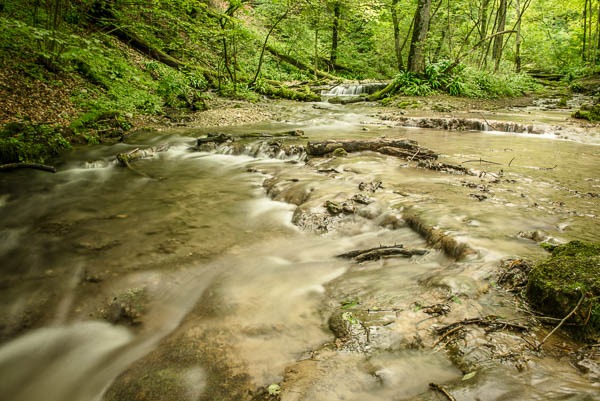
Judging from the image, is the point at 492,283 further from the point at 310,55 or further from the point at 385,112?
the point at 310,55

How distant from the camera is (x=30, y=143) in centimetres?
641

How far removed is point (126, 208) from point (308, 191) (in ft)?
8.91

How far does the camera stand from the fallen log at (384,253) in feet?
10.0

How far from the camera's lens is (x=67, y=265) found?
3283 mm

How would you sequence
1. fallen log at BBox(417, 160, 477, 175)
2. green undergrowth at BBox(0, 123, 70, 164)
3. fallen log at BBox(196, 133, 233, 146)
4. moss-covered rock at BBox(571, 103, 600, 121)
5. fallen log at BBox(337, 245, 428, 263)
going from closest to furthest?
fallen log at BBox(337, 245, 428, 263), fallen log at BBox(417, 160, 477, 175), green undergrowth at BBox(0, 123, 70, 164), fallen log at BBox(196, 133, 233, 146), moss-covered rock at BBox(571, 103, 600, 121)

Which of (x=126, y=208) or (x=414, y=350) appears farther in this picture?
(x=126, y=208)

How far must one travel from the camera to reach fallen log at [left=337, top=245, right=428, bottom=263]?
3049 millimetres

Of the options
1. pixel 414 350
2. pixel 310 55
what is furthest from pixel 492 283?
pixel 310 55

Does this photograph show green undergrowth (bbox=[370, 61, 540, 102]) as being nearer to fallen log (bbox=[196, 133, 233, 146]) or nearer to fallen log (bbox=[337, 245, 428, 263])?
fallen log (bbox=[196, 133, 233, 146])

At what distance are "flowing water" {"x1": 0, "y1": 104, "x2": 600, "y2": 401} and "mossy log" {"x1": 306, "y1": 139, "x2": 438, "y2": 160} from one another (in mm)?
791

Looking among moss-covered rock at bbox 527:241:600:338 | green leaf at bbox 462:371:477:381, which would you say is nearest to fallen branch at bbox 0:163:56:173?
green leaf at bbox 462:371:477:381

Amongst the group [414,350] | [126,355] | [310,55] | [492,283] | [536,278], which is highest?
[310,55]

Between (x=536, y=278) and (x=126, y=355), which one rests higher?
(x=536, y=278)

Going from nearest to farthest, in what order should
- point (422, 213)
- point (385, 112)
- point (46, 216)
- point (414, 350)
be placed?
point (414, 350)
point (422, 213)
point (46, 216)
point (385, 112)
